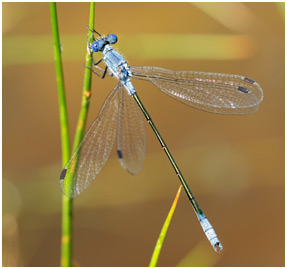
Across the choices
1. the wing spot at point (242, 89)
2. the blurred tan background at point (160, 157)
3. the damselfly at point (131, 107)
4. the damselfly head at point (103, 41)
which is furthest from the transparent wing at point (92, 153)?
Answer: the blurred tan background at point (160, 157)

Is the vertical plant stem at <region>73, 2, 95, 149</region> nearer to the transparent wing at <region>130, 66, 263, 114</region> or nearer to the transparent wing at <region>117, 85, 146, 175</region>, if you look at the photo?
the transparent wing at <region>117, 85, 146, 175</region>

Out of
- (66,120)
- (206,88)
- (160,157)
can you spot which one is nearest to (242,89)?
(206,88)

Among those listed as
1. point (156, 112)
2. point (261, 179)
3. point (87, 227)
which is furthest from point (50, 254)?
point (261, 179)

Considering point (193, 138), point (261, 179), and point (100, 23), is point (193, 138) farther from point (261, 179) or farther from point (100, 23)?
point (100, 23)

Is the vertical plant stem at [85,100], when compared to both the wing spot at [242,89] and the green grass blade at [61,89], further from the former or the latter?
the wing spot at [242,89]

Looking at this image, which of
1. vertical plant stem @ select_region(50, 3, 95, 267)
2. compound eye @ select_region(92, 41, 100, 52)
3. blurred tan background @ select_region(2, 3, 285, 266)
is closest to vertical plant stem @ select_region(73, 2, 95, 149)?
vertical plant stem @ select_region(50, 3, 95, 267)

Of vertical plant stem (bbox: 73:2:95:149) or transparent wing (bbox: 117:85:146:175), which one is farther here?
transparent wing (bbox: 117:85:146:175)

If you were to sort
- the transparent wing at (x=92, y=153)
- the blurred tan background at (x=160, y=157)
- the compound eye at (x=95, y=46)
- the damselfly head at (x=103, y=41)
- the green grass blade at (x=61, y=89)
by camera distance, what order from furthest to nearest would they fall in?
the blurred tan background at (x=160, y=157) < the damselfly head at (x=103, y=41) < the compound eye at (x=95, y=46) < the transparent wing at (x=92, y=153) < the green grass blade at (x=61, y=89)
